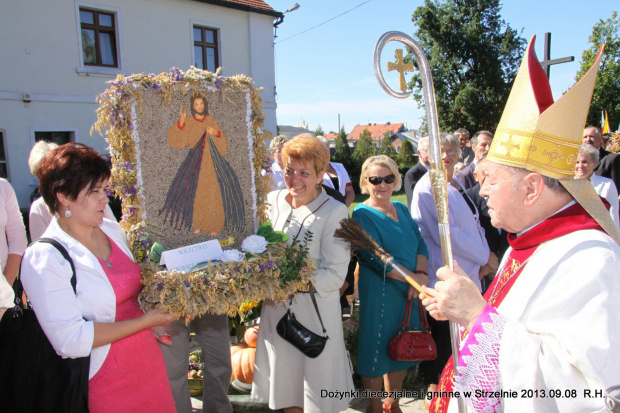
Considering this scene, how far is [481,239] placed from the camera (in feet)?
12.1

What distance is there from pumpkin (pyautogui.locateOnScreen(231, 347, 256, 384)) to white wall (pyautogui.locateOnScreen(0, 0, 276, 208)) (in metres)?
9.40

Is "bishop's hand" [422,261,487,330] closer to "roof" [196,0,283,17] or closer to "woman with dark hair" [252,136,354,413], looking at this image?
"woman with dark hair" [252,136,354,413]

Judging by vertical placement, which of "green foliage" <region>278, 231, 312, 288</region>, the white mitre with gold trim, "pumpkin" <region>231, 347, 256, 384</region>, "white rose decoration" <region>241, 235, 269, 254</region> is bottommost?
"pumpkin" <region>231, 347, 256, 384</region>

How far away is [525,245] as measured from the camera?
165 centimetres

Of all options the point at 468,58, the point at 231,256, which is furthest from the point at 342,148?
the point at 231,256

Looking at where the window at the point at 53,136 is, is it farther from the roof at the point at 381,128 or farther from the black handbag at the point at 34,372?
the roof at the point at 381,128

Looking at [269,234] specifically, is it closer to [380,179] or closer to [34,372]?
[380,179]

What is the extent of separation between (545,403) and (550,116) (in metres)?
0.99

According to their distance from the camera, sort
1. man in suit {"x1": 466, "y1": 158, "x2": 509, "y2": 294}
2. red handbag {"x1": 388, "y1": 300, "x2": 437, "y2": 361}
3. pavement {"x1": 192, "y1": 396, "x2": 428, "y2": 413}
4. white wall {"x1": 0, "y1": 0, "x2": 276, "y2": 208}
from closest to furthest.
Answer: red handbag {"x1": 388, "y1": 300, "x2": 437, "y2": 361} < pavement {"x1": 192, "y1": 396, "x2": 428, "y2": 413} < man in suit {"x1": 466, "y1": 158, "x2": 509, "y2": 294} < white wall {"x1": 0, "y1": 0, "x2": 276, "y2": 208}

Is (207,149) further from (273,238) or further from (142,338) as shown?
(142,338)

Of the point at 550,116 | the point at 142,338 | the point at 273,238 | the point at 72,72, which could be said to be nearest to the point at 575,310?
the point at 550,116

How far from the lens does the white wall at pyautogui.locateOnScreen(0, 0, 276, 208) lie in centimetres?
1108

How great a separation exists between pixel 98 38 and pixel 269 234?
12712 mm

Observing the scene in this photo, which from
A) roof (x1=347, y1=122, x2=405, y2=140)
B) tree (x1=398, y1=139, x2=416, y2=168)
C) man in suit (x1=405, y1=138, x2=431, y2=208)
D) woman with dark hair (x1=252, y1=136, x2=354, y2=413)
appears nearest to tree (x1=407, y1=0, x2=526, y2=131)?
tree (x1=398, y1=139, x2=416, y2=168)
